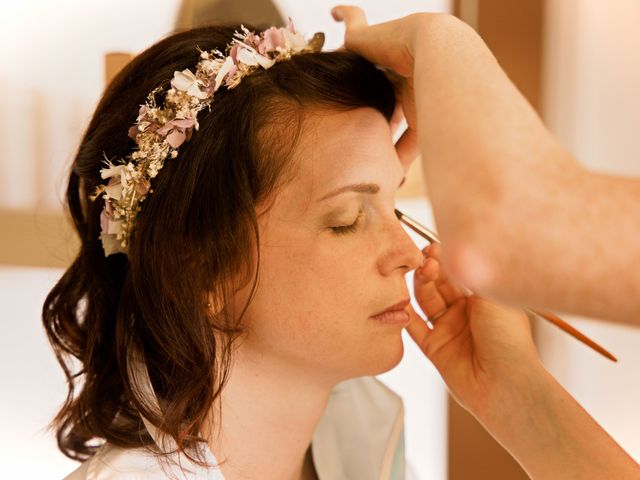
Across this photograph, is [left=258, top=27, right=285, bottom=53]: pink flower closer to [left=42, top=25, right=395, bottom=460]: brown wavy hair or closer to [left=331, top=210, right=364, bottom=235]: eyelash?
[left=42, top=25, right=395, bottom=460]: brown wavy hair

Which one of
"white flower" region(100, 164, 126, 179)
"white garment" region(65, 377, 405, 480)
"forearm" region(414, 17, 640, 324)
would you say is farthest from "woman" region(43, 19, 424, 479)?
"forearm" region(414, 17, 640, 324)

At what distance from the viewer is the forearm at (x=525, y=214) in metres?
0.60

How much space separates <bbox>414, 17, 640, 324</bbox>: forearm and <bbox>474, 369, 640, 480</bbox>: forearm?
55 cm

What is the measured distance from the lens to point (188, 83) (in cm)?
113

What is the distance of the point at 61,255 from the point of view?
5.91 feet

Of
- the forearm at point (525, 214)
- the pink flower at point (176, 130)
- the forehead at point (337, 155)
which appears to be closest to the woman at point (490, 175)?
the forearm at point (525, 214)

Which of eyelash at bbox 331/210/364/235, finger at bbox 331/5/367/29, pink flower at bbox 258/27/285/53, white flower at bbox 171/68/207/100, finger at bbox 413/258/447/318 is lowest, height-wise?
finger at bbox 413/258/447/318

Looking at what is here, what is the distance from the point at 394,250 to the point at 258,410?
1.05ft

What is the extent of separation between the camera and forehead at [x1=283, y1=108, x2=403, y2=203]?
3.71 ft

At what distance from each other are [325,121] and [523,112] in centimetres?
54

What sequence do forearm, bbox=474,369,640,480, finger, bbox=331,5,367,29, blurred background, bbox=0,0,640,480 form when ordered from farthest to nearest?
blurred background, bbox=0,0,640,480, finger, bbox=331,5,367,29, forearm, bbox=474,369,640,480

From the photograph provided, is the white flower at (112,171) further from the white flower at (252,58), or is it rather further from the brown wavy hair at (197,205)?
the white flower at (252,58)

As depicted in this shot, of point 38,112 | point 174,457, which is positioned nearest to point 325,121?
point 174,457

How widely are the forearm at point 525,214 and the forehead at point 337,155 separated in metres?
0.47
